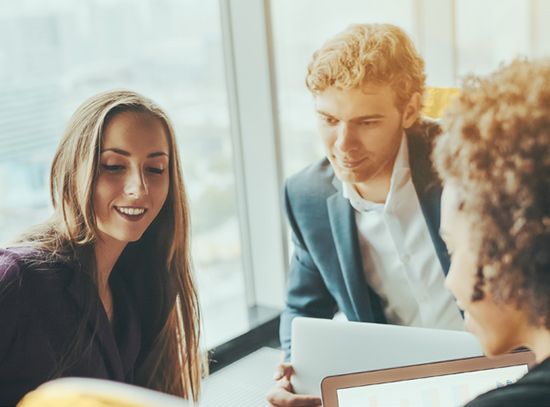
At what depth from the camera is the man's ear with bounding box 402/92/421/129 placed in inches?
57.8

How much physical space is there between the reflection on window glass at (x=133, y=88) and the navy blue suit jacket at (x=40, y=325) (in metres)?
0.17

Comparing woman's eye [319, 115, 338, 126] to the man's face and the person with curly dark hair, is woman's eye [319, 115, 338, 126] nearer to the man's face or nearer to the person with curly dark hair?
the man's face

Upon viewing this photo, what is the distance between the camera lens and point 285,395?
1.44 m

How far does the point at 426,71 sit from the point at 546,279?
0.87m

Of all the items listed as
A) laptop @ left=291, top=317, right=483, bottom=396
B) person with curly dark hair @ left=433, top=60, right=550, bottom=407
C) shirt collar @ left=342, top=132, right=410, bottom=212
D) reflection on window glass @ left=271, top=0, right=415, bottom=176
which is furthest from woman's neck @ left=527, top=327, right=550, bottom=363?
reflection on window glass @ left=271, top=0, right=415, bottom=176

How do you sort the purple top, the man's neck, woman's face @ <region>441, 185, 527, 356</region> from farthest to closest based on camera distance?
the man's neck → the purple top → woman's face @ <region>441, 185, 527, 356</region>

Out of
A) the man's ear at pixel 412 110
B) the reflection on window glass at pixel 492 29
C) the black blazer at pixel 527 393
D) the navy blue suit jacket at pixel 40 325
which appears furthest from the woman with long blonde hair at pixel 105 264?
the reflection on window glass at pixel 492 29

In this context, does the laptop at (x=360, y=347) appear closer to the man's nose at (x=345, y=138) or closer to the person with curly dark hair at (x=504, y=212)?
the man's nose at (x=345, y=138)

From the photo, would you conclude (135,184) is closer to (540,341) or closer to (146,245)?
(146,245)

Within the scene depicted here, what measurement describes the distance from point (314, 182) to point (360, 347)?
382mm

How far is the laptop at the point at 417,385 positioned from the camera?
4.05 feet

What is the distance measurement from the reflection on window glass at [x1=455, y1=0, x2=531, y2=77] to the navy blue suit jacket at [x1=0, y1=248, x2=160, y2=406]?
1.21 meters

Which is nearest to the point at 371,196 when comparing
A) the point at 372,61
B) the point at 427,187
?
the point at 427,187

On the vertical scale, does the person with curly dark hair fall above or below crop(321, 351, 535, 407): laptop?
above
